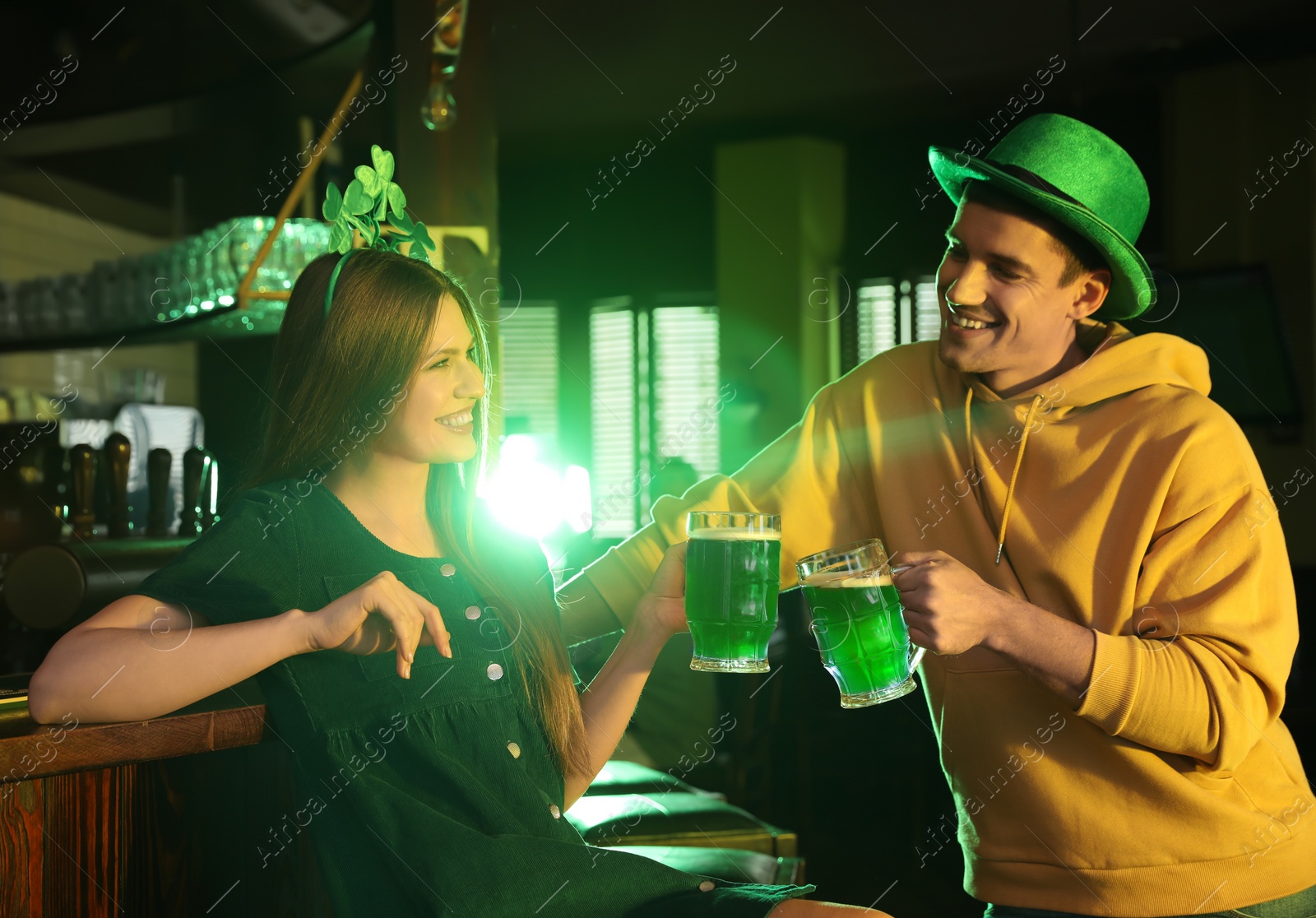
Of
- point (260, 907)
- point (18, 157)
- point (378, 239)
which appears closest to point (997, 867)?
point (260, 907)

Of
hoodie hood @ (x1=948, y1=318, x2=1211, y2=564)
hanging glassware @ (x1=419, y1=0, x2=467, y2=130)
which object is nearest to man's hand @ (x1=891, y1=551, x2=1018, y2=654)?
hoodie hood @ (x1=948, y1=318, x2=1211, y2=564)

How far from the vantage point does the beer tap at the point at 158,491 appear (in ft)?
9.96

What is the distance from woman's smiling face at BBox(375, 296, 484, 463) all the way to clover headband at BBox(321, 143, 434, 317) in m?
0.19

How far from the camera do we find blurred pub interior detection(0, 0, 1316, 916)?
2.89 m

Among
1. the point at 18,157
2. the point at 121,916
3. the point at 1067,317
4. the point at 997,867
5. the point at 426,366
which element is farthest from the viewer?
the point at 18,157

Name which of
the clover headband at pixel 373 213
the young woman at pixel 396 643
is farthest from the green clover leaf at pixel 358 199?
the young woman at pixel 396 643

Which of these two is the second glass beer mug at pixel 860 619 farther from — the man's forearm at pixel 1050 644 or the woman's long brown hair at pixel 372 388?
the woman's long brown hair at pixel 372 388

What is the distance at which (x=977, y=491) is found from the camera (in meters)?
1.81

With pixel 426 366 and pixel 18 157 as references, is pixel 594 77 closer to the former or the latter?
pixel 18 157

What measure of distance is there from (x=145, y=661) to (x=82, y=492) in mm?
1945

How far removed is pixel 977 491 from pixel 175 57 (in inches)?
192

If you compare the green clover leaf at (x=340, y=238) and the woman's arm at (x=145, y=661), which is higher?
the green clover leaf at (x=340, y=238)

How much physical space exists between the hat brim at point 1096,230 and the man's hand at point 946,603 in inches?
23.7

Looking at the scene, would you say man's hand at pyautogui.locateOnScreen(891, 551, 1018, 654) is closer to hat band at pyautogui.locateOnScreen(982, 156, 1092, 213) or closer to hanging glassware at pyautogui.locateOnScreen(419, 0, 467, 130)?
hat band at pyautogui.locateOnScreen(982, 156, 1092, 213)
